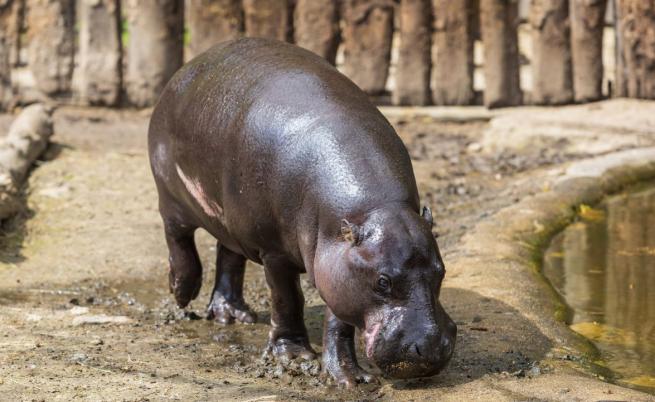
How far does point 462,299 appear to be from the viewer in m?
5.56

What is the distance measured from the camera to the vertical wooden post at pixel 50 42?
35.3ft

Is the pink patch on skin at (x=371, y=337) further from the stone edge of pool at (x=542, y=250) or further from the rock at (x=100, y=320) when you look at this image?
the rock at (x=100, y=320)

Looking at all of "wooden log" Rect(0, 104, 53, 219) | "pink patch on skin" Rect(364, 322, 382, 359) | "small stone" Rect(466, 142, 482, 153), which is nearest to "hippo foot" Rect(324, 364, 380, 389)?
Result: "pink patch on skin" Rect(364, 322, 382, 359)

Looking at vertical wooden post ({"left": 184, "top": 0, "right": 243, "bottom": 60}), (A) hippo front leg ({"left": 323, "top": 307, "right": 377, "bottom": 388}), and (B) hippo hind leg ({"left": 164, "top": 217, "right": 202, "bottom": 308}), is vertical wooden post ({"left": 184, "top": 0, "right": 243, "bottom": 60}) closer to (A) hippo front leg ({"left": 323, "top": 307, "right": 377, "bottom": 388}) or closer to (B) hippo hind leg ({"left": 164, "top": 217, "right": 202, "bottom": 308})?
(B) hippo hind leg ({"left": 164, "top": 217, "right": 202, "bottom": 308})

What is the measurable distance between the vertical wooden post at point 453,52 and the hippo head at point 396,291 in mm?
6762

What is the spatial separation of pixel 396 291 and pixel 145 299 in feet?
8.13

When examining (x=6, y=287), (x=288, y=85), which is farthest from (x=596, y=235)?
(x=6, y=287)

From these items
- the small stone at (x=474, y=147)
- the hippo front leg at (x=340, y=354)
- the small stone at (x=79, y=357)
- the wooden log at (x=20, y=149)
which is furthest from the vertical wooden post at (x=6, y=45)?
the hippo front leg at (x=340, y=354)

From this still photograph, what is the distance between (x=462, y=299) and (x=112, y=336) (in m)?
1.61

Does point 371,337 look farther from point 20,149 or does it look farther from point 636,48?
point 636,48

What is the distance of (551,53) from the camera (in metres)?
10.7

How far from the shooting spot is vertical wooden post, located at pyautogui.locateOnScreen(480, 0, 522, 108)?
1055 cm

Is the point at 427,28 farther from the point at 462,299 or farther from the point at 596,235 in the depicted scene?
the point at 462,299

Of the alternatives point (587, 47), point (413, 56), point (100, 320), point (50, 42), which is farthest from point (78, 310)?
point (587, 47)
